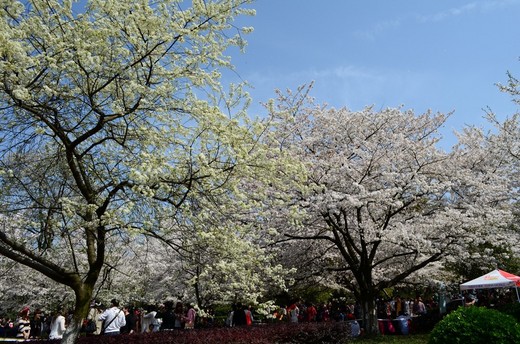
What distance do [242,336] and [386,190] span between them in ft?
23.7

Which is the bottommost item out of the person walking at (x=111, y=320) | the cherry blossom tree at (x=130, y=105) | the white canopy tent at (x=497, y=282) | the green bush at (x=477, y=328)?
the green bush at (x=477, y=328)

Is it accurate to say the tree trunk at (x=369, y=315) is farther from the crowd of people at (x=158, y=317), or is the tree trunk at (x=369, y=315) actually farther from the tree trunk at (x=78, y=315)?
the tree trunk at (x=78, y=315)

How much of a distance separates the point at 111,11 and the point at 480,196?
1375 centimetres

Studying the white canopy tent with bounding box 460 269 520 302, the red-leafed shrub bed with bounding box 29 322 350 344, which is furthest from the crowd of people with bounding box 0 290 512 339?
the white canopy tent with bounding box 460 269 520 302

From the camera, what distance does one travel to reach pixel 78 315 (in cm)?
708

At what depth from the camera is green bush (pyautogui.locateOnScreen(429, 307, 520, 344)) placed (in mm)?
6867

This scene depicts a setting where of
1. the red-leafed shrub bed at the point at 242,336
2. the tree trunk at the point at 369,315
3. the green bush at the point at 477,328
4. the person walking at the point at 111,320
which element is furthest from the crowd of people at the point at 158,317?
the green bush at the point at 477,328

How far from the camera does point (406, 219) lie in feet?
53.0

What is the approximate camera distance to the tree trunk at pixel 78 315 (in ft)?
22.6

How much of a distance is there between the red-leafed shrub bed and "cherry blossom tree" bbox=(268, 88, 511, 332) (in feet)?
12.5

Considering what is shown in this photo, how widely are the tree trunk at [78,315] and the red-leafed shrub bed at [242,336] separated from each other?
1.40 meters

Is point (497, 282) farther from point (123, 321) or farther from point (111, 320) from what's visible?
point (111, 320)

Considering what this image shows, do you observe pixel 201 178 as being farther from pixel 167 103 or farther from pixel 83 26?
pixel 83 26

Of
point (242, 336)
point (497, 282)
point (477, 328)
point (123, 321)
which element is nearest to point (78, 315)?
point (242, 336)
